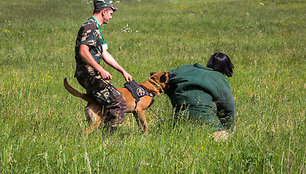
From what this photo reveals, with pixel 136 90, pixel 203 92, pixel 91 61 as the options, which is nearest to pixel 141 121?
pixel 136 90

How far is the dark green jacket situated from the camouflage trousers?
31.3 inches

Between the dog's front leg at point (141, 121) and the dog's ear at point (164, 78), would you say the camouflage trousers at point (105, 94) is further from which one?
the dog's ear at point (164, 78)

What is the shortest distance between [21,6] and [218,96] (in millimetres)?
21820

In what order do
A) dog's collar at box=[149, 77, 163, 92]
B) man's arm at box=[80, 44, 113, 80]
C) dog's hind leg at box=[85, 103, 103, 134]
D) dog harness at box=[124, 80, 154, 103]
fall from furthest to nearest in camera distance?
dog's collar at box=[149, 77, 163, 92] < dog harness at box=[124, 80, 154, 103] < dog's hind leg at box=[85, 103, 103, 134] < man's arm at box=[80, 44, 113, 80]

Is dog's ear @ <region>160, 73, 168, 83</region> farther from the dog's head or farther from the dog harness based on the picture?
the dog harness

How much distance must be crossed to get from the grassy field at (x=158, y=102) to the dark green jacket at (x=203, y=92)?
23 cm

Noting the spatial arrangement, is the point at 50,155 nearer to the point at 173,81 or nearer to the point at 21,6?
the point at 173,81

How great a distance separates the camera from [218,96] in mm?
3943

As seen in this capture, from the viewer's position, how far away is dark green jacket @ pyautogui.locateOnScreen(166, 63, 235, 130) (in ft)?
12.7

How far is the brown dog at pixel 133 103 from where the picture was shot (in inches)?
136

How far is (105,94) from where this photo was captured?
3496 mm

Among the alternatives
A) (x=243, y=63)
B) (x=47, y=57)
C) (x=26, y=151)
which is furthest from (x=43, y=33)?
(x=26, y=151)

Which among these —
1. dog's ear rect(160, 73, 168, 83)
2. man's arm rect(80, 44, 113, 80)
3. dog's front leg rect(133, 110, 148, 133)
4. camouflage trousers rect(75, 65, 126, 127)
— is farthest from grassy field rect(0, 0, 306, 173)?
man's arm rect(80, 44, 113, 80)

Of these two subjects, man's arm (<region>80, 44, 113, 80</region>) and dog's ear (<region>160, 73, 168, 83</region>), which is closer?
man's arm (<region>80, 44, 113, 80</region>)
